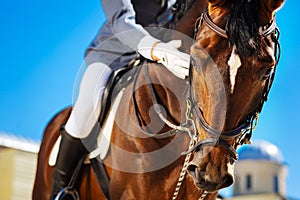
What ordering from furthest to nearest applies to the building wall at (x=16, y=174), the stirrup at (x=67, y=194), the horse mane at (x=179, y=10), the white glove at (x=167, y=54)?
1. the building wall at (x=16, y=174)
2. the stirrup at (x=67, y=194)
3. the horse mane at (x=179, y=10)
4. the white glove at (x=167, y=54)

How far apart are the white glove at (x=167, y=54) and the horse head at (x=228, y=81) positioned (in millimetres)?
274

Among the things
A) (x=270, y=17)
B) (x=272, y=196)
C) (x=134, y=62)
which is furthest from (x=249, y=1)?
(x=272, y=196)

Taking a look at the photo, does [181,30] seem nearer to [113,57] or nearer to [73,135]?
[113,57]

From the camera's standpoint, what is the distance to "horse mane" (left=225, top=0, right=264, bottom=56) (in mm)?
3762

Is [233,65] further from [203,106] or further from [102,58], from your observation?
[102,58]

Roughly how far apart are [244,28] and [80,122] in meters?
1.83

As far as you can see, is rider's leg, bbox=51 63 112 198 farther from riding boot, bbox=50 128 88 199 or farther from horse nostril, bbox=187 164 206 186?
horse nostril, bbox=187 164 206 186

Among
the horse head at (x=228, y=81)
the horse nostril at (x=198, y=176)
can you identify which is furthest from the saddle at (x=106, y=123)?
the horse nostril at (x=198, y=176)

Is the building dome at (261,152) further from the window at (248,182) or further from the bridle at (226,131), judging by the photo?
the bridle at (226,131)

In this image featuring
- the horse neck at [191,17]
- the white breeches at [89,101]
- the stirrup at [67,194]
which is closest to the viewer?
the horse neck at [191,17]

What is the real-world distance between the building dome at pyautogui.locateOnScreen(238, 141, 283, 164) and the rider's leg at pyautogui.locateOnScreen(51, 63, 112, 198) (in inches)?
2867

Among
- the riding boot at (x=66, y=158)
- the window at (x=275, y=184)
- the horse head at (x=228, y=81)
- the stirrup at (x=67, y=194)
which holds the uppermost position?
the horse head at (x=228, y=81)

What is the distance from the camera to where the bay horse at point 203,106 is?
148 inches

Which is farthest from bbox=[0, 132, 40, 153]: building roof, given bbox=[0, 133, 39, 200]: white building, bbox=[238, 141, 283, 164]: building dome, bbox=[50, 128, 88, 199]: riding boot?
bbox=[238, 141, 283, 164]: building dome
